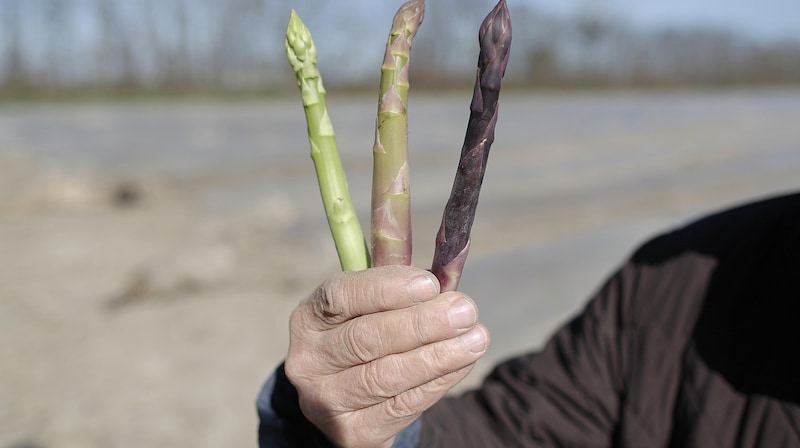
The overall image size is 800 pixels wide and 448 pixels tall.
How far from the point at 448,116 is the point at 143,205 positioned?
12709 millimetres

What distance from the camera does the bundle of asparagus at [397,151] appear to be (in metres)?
0.90

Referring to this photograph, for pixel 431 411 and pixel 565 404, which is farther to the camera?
pixel 565 404

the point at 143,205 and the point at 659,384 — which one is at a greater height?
the point at 659,384

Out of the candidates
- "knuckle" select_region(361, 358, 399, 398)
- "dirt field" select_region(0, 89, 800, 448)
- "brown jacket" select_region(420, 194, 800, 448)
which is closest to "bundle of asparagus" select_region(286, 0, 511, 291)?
"knuckle" select_region(361, 358, 399, 398)

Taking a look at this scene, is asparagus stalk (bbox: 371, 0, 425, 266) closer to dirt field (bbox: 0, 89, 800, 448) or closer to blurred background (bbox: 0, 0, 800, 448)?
blurred background (bbox: 0, 0, 800, 448)

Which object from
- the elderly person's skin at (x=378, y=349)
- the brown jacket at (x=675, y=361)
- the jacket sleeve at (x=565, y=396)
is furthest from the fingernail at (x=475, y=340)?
the jacket sleeve at (x=565, y=396)

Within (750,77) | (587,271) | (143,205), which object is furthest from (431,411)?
(750,77)

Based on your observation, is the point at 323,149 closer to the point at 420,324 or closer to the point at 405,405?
the point at 420,324

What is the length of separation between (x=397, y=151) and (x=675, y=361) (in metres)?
1.04

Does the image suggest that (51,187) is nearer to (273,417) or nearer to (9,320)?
(9,320)

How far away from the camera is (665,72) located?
50969 mm

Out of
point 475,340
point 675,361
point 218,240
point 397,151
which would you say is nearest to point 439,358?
point 475,340

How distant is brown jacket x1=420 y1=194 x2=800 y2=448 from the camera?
154 cm

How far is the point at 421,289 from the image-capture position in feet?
3.21
